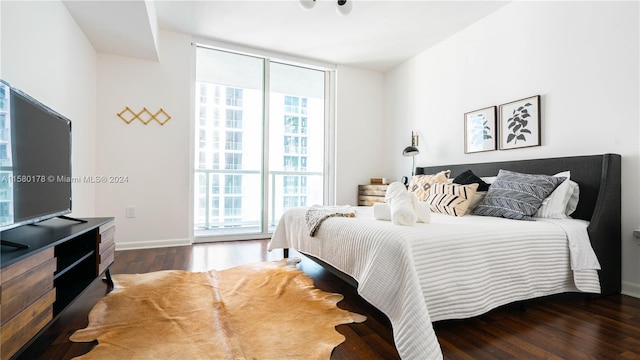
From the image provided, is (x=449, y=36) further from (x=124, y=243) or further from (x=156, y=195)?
(x=124, y=243)

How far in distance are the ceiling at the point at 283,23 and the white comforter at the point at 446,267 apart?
2369 millimetres

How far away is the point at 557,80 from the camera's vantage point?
2562 mm

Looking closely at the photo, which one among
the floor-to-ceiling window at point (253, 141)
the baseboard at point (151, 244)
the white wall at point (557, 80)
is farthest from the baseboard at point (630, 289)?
the baseboard at point (151, 244)

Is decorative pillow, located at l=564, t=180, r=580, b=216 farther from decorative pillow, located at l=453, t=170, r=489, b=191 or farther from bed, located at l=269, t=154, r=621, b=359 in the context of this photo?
decorative pillow, located at l=453, t=170, r=489, b=191

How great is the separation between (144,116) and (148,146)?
1.18 feet

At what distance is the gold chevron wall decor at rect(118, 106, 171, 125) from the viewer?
11.5ft

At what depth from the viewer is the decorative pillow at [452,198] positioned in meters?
2.46

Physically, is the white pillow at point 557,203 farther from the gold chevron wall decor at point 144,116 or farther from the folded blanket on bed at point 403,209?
the gold chevron wall decor at point 144,116

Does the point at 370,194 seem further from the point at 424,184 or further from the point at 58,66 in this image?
the point at 58,66

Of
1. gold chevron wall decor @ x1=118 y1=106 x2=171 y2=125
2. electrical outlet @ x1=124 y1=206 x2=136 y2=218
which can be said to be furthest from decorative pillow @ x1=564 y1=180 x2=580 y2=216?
electrical outlet @ x1=124 y1=206 x2=136 y2=218

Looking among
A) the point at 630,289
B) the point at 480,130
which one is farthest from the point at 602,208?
the point at 480,130

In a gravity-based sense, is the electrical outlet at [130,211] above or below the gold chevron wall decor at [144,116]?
below

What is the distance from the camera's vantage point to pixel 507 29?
2998 millimetres

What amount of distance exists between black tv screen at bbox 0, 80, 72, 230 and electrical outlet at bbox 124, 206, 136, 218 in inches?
64.8
